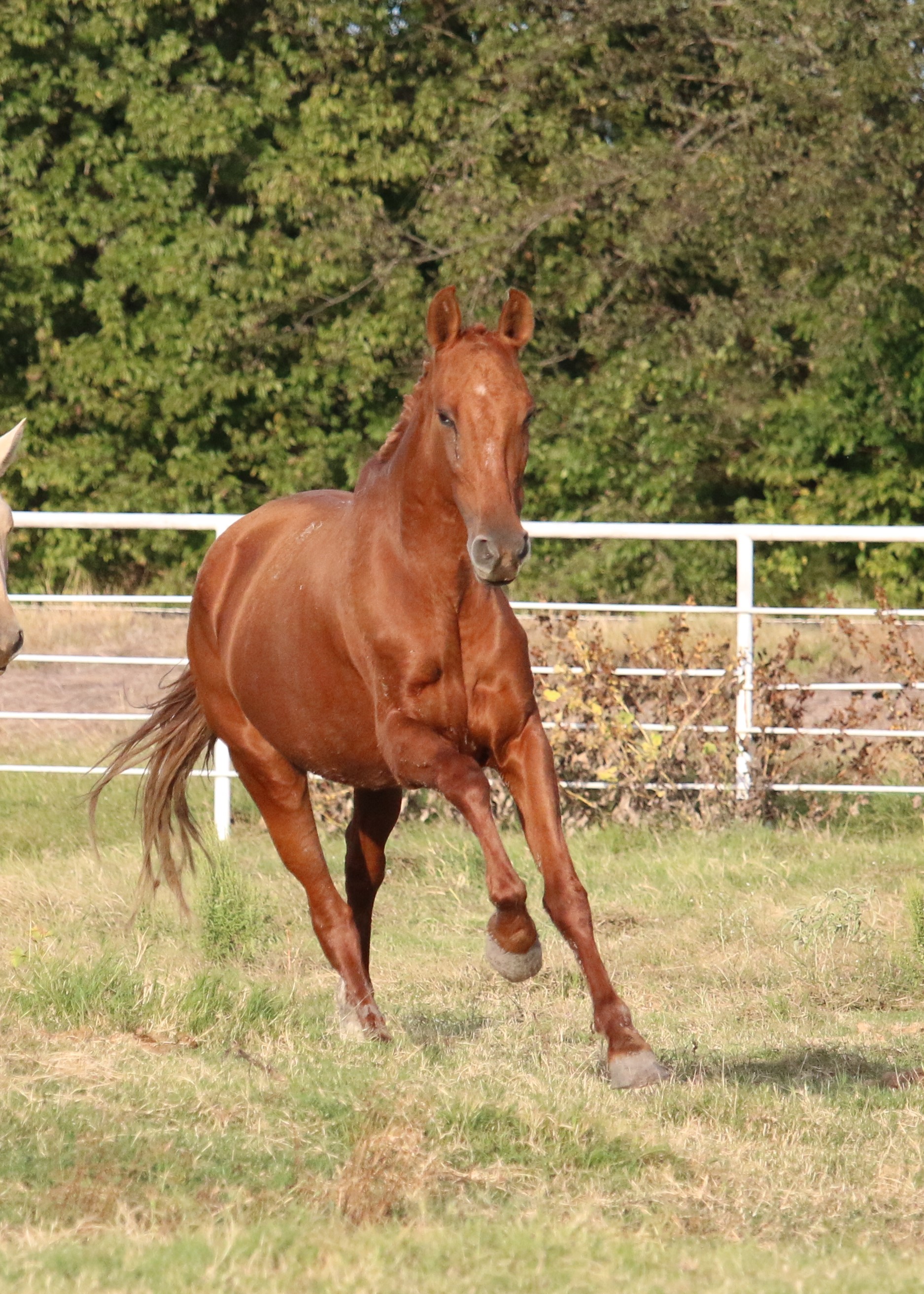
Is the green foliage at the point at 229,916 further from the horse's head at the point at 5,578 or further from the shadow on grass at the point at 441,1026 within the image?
the horse's head at the point at 5,578

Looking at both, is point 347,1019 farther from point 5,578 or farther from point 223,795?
point 223,795

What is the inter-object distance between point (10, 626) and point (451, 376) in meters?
1.88

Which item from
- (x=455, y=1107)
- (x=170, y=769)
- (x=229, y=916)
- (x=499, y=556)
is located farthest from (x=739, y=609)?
(x=455, y=1107)

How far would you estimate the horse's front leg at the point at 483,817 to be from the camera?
4059mm

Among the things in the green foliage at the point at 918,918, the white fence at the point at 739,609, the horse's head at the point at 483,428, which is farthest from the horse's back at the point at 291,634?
the white fence at the point at 739,609

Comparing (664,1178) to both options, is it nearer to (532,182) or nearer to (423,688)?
(423,688)

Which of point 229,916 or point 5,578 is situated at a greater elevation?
point 5,578

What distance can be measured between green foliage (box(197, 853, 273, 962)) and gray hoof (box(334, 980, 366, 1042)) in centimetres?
121

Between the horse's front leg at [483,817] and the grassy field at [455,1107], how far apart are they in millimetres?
296

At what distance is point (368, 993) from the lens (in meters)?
5.01

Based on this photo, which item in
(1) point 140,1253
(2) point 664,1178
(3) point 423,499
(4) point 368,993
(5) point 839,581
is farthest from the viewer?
(5) point 839,581

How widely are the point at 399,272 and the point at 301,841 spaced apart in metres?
11.0

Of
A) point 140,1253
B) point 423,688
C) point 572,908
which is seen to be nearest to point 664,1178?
point 572,908

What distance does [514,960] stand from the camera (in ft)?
13.6
